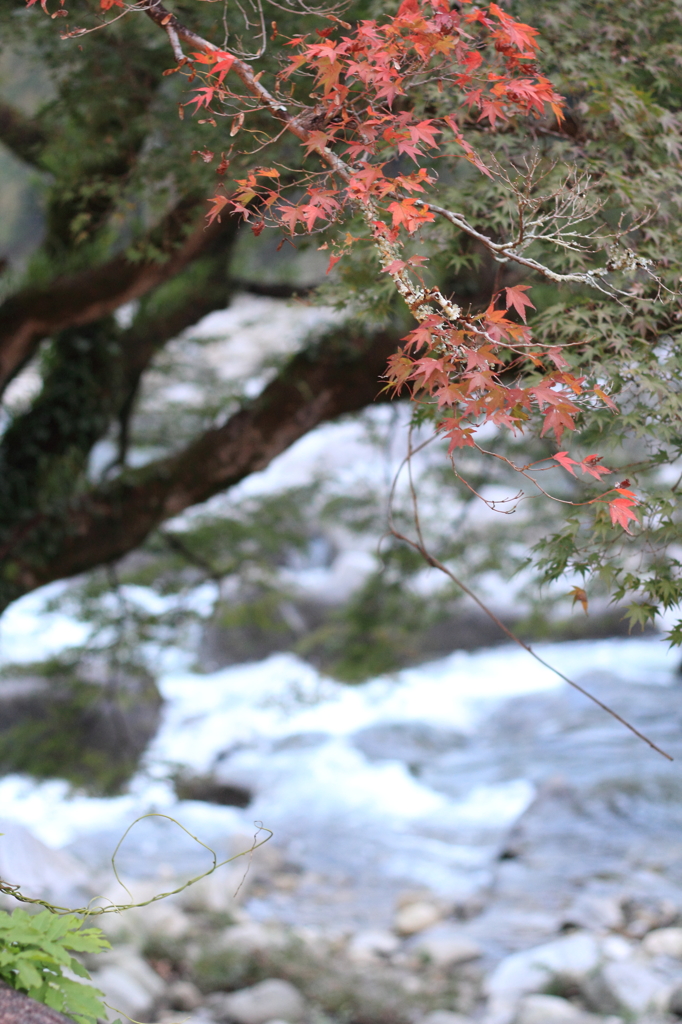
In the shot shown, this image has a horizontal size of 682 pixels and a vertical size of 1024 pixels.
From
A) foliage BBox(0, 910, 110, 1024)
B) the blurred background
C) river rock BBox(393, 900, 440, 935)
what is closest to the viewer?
foliage BBox(0, 910, 110, 1024)

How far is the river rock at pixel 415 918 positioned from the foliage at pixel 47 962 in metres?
3.23

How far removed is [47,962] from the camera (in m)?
1.28

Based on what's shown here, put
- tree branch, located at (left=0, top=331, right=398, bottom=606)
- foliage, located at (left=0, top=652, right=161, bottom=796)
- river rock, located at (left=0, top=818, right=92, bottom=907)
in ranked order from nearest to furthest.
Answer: tree branch, located at (left=0, top=331, right=398, bottom=606)
river rock, located at (left=0, top=818, right=92, bottom=907)
foliage, located at (left=0, top=652, right=161, bottom=796)

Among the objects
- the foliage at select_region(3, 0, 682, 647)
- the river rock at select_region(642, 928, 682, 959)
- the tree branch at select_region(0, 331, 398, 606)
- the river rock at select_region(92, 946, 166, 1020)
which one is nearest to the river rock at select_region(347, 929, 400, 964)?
the river rock at select_region(92, 946, 166, 1020)

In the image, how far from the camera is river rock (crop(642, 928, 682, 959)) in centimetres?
342

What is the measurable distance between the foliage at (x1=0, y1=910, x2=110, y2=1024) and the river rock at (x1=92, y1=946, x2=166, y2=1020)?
197cm

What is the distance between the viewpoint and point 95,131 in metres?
3.28

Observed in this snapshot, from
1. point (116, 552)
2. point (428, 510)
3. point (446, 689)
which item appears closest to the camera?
point (116, 552)

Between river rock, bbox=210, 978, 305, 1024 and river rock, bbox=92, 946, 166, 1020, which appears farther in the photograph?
river rock, bbox=210, 978, 305, 1024

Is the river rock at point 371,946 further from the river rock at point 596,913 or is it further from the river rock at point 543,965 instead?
the river rock at point 596,913

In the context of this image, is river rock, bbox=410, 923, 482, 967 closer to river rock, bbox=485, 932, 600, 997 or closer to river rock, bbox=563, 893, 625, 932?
river rock, bbox=485, 932, 600, 997

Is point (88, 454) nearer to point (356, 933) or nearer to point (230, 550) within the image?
point (230, 550)

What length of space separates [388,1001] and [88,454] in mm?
3118

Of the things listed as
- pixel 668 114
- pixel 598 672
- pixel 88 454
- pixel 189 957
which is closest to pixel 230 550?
pixel 88 454
